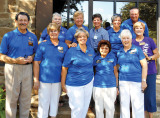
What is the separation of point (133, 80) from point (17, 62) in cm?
197

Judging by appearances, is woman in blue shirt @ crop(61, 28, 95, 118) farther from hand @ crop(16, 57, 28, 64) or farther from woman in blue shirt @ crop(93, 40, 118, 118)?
hand @ crop(16, 57, 28, 64)

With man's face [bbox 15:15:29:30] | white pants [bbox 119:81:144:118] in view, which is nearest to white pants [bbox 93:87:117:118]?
white pants [bbox 119:81:144:118]

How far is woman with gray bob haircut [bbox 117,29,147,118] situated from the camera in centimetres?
273

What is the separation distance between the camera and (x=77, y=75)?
8.72ft

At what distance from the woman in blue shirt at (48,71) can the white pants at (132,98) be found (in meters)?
1.12

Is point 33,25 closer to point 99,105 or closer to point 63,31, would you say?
point 63,31

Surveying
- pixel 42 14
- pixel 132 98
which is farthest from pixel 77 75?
pixel 42 14

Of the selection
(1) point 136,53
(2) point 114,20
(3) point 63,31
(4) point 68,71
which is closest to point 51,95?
(4) point 68,71

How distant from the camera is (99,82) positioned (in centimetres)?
280

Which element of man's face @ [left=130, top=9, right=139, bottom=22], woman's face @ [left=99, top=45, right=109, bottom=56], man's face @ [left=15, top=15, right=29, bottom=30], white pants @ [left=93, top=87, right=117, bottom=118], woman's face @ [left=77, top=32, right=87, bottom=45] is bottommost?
white pants @ [left=93, top=87, right=117, bottom=118]

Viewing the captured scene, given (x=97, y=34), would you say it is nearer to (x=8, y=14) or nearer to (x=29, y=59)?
(x=29, y=59)

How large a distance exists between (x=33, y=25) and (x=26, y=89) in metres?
1.79

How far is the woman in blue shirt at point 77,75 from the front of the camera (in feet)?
8.66

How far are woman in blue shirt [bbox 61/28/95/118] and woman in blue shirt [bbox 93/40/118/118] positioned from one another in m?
0.18
